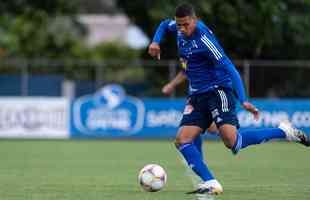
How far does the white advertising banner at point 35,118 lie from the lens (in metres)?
24.6

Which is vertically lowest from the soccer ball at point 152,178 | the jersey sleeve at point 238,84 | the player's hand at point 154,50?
the soccer ball at point 152,178

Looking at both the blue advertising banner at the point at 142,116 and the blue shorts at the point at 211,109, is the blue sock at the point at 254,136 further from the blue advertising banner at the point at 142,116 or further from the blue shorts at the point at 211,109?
the blue advertising banner at the point at 142,116

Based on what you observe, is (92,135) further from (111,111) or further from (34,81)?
(34,81)

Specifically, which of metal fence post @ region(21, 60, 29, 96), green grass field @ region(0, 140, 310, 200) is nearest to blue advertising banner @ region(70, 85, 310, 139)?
green grass field @ region(0, 140, 310, 200)

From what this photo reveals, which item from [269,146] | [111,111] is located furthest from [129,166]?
[111,111]

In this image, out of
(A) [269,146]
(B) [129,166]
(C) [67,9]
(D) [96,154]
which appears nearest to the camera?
(B) [129,166]

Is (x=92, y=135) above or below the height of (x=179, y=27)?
below

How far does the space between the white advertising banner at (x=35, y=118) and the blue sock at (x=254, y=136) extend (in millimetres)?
14447

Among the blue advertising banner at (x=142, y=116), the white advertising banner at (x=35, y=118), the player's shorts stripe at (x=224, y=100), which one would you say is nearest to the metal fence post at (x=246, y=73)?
the blue advertising banner at (x=142, y=116)

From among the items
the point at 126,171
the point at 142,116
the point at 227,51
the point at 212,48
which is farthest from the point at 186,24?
the point at 227,51

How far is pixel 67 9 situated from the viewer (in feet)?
109

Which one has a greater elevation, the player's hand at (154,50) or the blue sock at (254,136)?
the player's hand at (154,50)

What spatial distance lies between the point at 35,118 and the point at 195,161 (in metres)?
14.9

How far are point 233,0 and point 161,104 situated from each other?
17.8 ft
